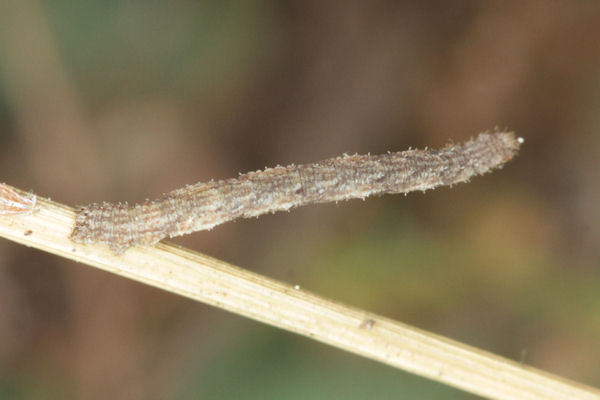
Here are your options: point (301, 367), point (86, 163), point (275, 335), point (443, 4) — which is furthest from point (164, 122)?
point (443, 4)

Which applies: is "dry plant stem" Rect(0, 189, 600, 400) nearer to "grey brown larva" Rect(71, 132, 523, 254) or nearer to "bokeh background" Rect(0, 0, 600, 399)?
"grey brown larva" Rect(71, 132, 523, 254)

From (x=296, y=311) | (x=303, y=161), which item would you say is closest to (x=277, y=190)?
(x=296, y=311)

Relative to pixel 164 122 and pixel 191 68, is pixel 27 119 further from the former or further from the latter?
pixel 191 68

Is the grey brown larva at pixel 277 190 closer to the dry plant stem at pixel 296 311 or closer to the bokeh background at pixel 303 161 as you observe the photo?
the dry plant stem at pixel 296 311

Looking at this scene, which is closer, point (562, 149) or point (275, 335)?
point (275, 335)

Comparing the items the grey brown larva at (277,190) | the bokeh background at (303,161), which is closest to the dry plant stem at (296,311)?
the grey brown larva at (277,190)

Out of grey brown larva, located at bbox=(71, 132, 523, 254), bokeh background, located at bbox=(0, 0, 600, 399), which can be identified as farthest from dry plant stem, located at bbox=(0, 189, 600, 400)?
bokeh background, located at bbox=(0, 0, 600, 399)
